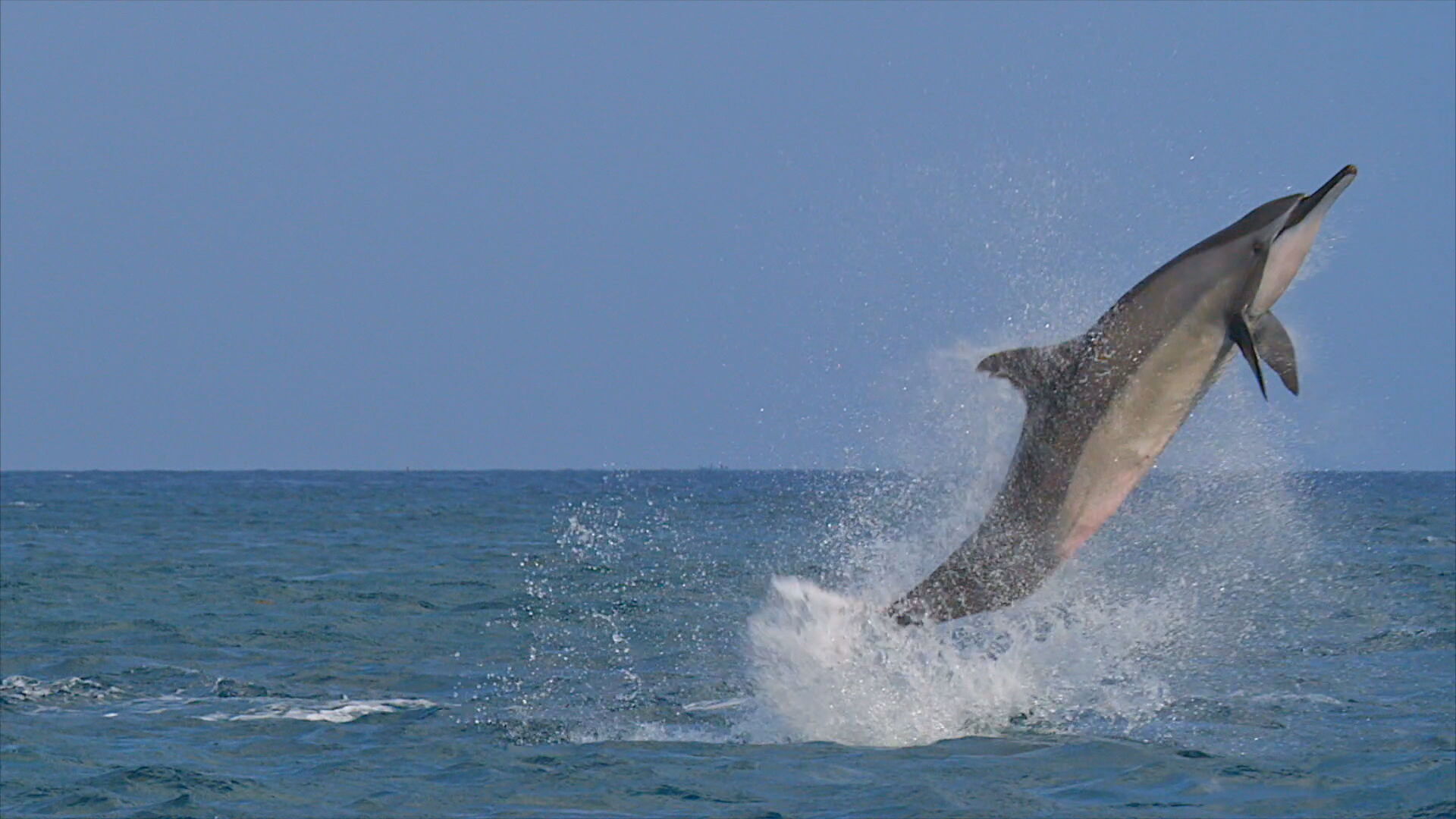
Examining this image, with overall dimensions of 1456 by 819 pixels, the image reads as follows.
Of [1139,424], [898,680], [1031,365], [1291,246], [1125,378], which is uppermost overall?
[1291,246]

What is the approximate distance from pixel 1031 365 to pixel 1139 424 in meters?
0.77

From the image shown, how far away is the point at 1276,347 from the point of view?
9555 millimetres

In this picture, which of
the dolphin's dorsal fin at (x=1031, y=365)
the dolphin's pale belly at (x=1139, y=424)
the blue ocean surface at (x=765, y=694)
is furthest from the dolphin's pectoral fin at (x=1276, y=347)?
the blue ocean surface at (x=765, y=694)

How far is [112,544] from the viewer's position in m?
44.6

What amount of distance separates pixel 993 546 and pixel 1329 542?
33281 millimetres

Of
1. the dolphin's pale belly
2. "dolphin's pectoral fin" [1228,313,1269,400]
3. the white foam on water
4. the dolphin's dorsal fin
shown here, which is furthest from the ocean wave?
"dolphin's pectoral fin" [1228,313,1269,400]

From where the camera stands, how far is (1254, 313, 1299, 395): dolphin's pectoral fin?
9.43m

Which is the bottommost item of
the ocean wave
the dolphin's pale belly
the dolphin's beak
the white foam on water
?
the ocean wave

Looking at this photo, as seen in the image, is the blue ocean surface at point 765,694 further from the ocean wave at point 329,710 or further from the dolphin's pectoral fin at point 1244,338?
the dolphin's pectoral fin at point 1244,338

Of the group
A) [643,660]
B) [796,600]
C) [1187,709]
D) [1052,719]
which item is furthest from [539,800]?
[643,660]

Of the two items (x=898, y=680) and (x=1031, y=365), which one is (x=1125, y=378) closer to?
(x=1031, y=365)

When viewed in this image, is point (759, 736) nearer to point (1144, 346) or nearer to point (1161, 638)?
point (1144, 346)

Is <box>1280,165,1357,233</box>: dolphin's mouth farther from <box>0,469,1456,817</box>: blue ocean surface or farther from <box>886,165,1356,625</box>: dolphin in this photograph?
<box>0,469,1456,817</box>: blue ocean surface

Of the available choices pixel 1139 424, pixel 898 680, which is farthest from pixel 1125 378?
pixel 898 680
